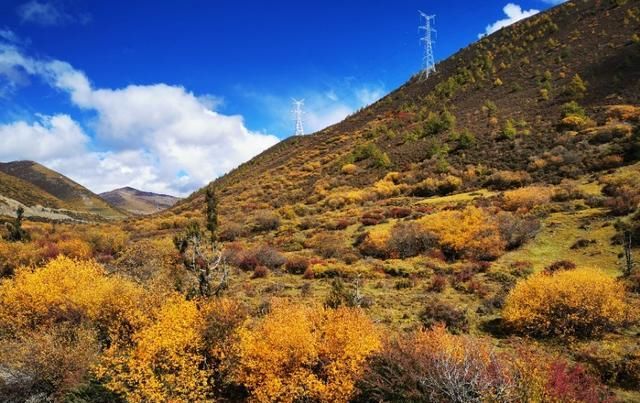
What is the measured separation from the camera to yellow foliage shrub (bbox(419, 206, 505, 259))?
27141 mm

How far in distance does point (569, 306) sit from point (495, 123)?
4915 centimetres

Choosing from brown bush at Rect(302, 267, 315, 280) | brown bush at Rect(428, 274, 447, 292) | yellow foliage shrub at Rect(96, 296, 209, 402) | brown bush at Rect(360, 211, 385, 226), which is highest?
brown bush at Rect(360, 211, 385, 226)

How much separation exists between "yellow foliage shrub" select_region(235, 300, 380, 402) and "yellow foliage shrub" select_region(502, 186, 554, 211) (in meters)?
23.1

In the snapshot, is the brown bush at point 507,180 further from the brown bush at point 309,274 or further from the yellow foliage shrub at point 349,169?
the brown bush at point 309,274

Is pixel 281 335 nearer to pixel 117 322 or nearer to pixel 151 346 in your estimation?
pixel 151 346

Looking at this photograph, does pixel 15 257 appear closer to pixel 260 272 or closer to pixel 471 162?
pixel 260 272

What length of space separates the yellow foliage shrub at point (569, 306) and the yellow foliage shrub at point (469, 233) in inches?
358

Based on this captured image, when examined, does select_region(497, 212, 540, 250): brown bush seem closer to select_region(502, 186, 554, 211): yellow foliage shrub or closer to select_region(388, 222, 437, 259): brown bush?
select_region(502, 186, 554, 211): yellow foliage shrub

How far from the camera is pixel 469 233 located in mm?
28297

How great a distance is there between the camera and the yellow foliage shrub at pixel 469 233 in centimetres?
2714

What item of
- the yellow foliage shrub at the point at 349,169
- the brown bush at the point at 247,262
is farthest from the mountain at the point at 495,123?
the brown bush at the point at 247,262

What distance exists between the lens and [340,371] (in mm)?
13953

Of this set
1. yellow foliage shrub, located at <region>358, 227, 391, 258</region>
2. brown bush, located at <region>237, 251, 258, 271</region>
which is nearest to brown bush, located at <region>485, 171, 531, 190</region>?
yellow foliage shrub, located at <region>358, 227, 391, 258</region>

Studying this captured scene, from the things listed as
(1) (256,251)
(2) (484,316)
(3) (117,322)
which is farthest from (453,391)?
(1) (256,251)
